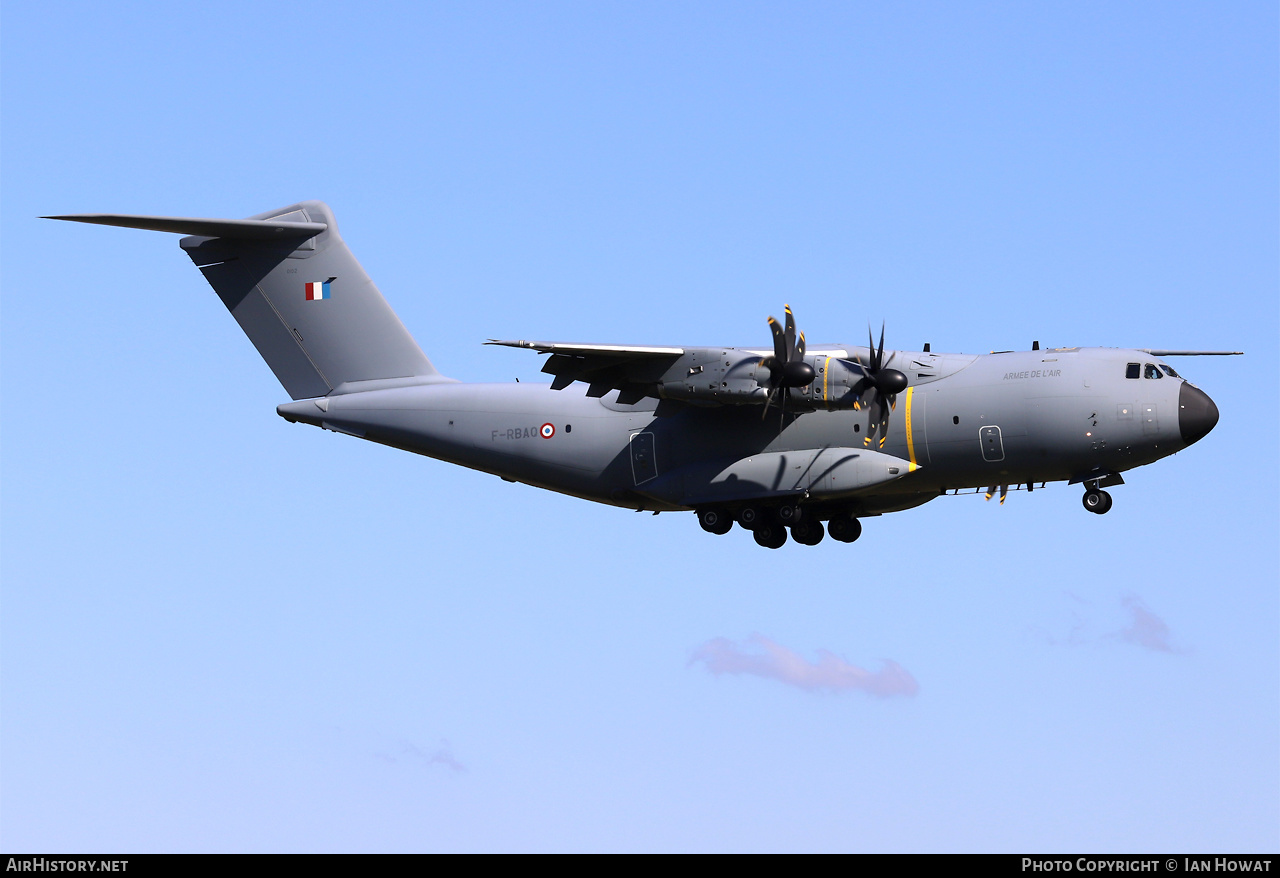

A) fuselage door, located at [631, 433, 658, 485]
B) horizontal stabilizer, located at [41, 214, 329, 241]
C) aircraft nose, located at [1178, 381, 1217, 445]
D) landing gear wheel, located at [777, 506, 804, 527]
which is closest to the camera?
aircraft nose, located at [1178, 381, 1217, 445]

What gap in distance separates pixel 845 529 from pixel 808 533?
717mm

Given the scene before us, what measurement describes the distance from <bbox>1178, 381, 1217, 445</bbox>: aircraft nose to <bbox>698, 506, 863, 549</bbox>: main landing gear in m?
5.79

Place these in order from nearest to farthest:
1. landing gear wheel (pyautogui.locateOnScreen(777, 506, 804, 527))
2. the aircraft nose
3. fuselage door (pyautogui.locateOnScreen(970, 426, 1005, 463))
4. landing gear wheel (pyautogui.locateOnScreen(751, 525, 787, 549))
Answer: the aircraft nose
fuselage door (pyautogui.locateOnScreen(970, 426, 1005, 463))
landing gear wheel (pyautogui.locateOnScreen(777, 506, 804, 527))
landing gear wheel (pyautogui.locateOnScreen(751, 525, 787, 549))

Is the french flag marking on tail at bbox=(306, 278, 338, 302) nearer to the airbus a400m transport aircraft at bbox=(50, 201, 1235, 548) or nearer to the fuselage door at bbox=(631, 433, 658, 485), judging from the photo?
the airbus a400m transport aircraft at bbox=(50, 201, 1235, 548)

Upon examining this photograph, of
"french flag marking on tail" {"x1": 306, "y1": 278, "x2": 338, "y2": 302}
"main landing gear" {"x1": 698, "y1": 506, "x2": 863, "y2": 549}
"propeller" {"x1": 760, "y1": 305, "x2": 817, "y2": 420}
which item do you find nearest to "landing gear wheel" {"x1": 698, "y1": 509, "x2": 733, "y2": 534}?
"main landing gear" {"x1": 698, "y1": 506, "x2": 863, "y2": 549}

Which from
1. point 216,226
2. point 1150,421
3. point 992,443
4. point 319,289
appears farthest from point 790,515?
point 216,226

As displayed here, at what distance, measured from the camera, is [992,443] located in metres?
23.2

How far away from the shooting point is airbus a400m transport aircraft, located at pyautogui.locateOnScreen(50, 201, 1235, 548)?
2305 centimetres

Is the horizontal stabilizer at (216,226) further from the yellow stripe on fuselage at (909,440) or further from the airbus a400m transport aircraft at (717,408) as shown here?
the yellow stripe on fuselage at (909,440)
